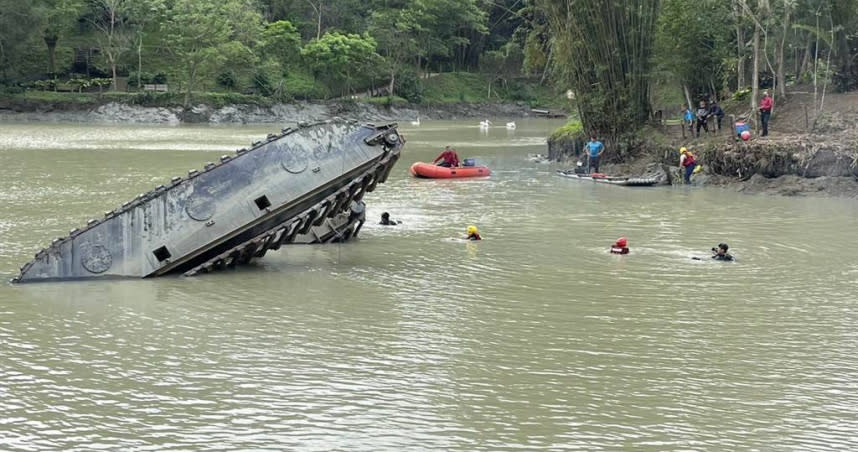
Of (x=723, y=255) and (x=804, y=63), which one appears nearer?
(x=723, y=255)

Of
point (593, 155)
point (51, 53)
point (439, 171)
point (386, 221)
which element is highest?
point (51, 53)

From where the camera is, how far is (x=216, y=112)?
79.9 metres

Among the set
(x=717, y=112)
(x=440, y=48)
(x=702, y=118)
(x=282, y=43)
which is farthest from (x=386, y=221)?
(x=440, y=48)

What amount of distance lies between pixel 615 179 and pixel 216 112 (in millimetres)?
50642

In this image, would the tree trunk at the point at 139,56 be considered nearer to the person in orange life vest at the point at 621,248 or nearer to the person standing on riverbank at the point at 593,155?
the person standing on riverbank at the point at 593,155

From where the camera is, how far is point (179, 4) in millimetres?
80062

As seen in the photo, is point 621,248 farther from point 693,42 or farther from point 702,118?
point 693,42

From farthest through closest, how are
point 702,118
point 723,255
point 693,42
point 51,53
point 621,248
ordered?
point 51,53 < point 693,42 < point 702,118 < point 621,248 < point 723,255

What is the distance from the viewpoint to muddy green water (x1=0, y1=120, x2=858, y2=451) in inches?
406

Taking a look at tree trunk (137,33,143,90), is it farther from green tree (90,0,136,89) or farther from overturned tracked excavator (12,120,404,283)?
overturned tracked excavator (12,120,404,283)

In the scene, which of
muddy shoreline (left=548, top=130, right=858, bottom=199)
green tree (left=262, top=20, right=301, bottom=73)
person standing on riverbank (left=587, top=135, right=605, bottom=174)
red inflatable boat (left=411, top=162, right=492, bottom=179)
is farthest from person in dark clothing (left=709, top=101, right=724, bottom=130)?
green tree (left=262, top=20, right=301, bottom=73)

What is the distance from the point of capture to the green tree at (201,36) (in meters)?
79.4

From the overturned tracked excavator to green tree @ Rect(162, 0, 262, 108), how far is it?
207 feet

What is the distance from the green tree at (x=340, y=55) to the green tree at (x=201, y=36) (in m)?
7.03
